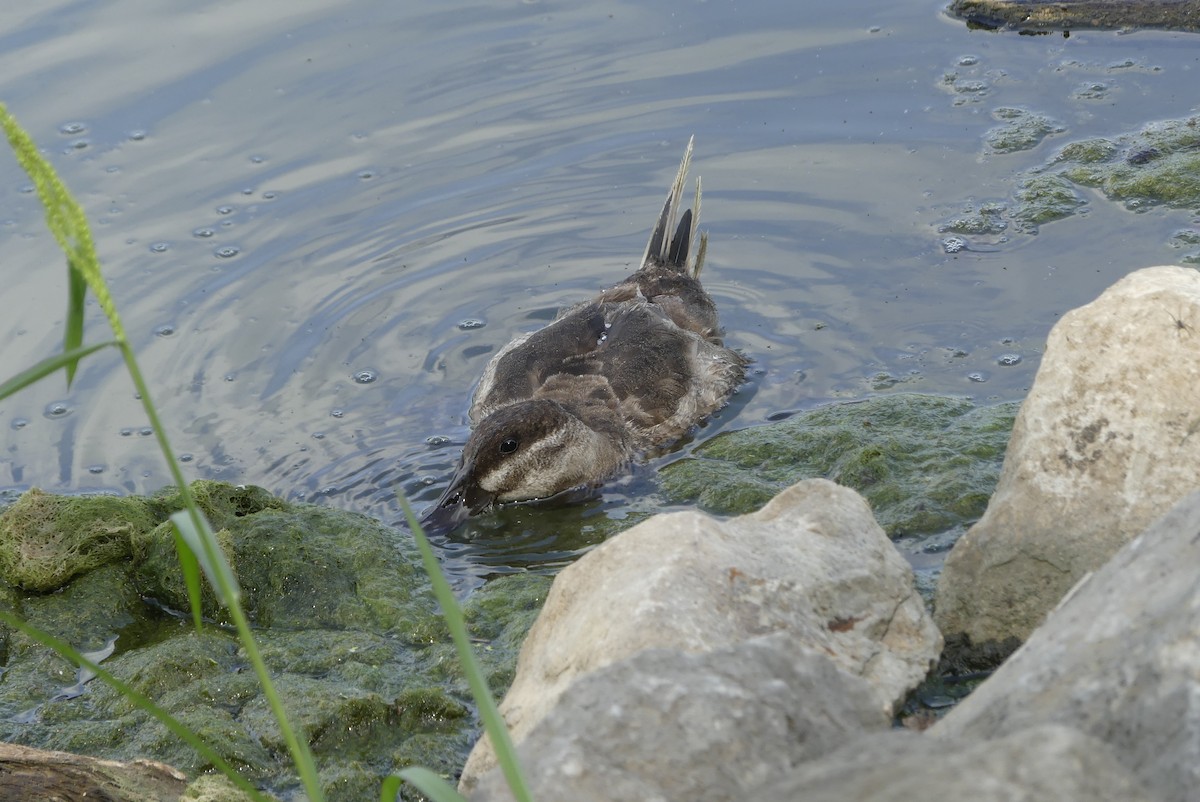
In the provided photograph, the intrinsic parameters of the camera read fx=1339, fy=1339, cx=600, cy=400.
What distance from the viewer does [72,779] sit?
3863 mm

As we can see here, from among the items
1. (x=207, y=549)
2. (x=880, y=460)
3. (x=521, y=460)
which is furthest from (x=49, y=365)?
(x=521, y=460)

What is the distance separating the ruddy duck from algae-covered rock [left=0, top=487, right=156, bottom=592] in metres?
1.70

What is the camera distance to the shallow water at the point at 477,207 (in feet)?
26.4

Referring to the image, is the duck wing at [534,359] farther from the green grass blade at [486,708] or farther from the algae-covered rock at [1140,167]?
the green grass blade at [486,708]

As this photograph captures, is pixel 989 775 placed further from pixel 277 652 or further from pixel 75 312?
pixel 277 652

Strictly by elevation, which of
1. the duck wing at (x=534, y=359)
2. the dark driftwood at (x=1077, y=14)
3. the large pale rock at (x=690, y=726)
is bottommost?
the duck wing at (x=534, y=359)

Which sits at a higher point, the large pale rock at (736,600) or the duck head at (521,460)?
the large pale rock at (736,600)

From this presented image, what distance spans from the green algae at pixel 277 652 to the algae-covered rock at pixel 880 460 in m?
1.43

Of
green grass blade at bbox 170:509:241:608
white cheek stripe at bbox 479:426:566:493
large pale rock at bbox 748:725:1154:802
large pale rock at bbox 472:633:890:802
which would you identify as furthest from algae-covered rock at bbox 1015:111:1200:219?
green grass blade at bbox 170:509:241:608

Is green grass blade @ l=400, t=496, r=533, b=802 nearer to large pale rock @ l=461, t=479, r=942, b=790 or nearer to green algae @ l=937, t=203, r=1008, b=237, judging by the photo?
large pale rock @ l=461, t=479, r=942, b=790

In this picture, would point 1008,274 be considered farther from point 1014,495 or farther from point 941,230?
point 1014,495

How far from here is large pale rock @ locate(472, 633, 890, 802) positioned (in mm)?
2516

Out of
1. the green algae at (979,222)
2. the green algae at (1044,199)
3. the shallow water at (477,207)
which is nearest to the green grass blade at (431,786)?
the shallow water at (477,207)

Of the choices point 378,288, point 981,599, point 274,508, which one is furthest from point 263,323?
point 981,599
